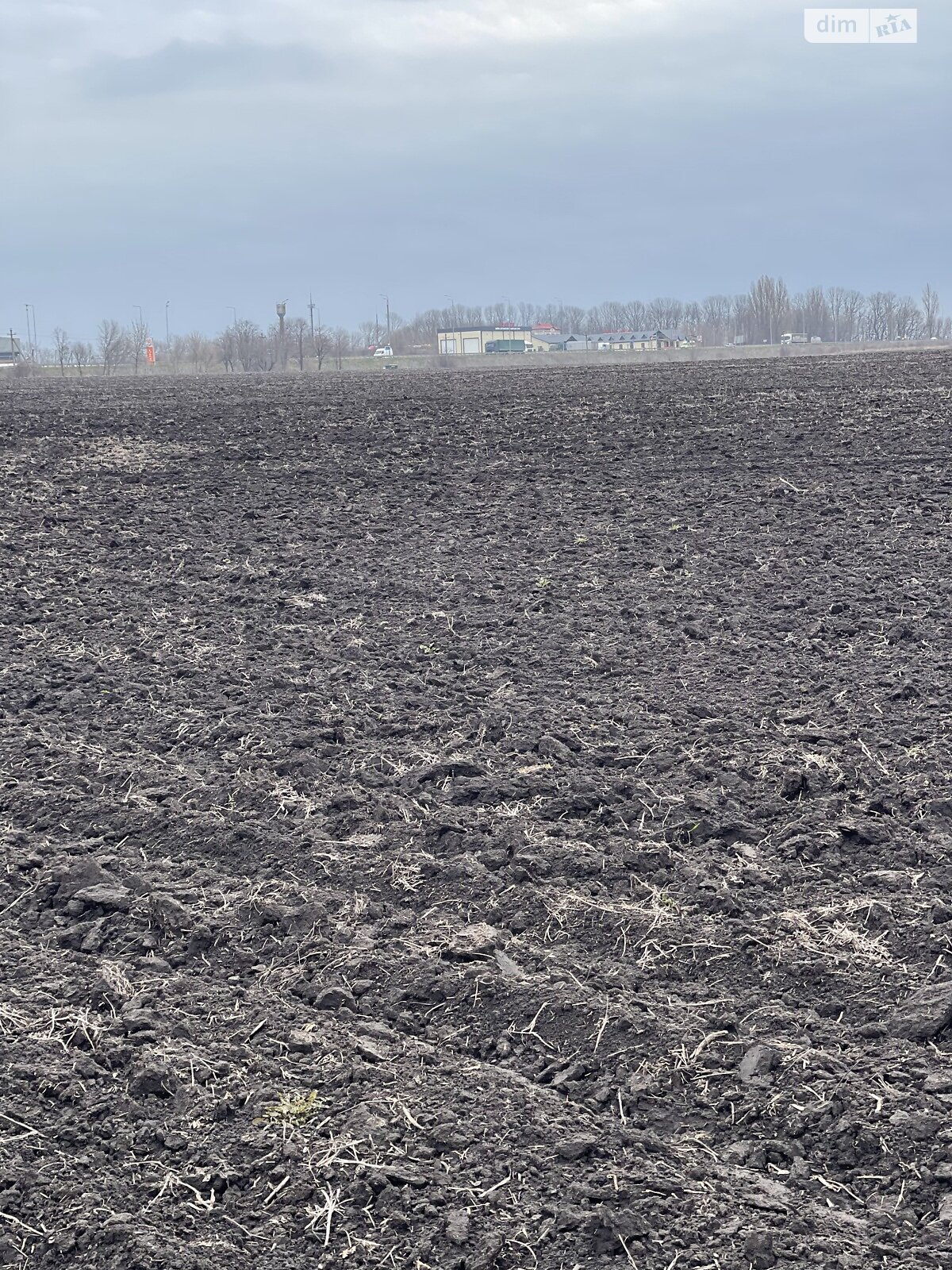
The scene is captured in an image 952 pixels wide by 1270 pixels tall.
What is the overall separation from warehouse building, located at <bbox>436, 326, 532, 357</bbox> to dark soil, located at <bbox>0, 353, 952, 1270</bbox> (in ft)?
398

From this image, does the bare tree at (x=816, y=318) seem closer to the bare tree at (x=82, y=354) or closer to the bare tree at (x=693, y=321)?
the bare tree at (x=693, y=321)

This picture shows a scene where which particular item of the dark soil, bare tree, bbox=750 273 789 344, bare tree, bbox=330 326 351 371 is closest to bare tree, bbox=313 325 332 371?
bare tree, bbox=330 326 351 371

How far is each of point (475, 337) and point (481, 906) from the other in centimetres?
13050

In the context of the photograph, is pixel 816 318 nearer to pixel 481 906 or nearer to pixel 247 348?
pixel 247 348

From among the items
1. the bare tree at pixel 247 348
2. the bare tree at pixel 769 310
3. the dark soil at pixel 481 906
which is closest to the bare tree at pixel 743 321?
the bare tree at pixel 769 310

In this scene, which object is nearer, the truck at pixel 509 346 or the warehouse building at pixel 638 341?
the warehouse building at pixel 638 341

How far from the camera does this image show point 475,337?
130375 mm

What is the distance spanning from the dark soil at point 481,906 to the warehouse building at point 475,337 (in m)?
121

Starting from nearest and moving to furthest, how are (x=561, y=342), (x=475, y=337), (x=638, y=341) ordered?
(x=638, y=341)
(x=561, y=342)
(x=475, y=337)

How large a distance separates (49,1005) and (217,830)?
4.07 feet

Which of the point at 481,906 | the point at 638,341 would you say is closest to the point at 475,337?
the point at 638,341

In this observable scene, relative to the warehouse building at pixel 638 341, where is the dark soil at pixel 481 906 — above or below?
below

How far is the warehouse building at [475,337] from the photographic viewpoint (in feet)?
418

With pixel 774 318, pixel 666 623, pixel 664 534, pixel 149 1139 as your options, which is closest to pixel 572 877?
pixel 149 1139
